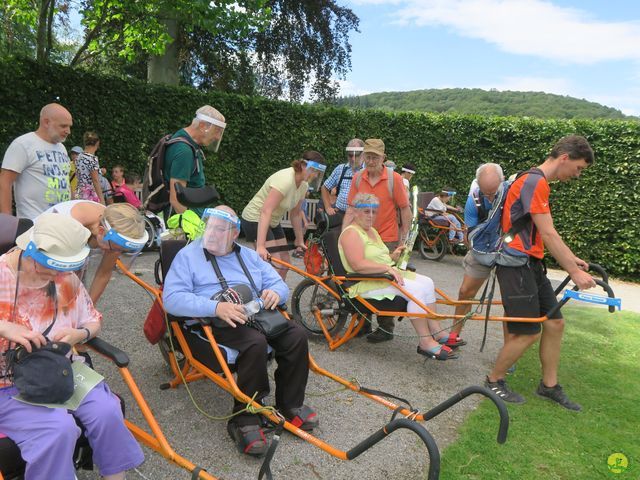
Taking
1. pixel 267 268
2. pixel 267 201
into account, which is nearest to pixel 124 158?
pixel 267 201

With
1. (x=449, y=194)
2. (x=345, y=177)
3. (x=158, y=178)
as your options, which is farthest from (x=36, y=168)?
(x=449, y=194)

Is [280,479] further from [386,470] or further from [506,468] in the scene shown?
[506,468]

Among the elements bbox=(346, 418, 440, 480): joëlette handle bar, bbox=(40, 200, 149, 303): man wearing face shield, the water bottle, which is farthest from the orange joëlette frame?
bbox=(40, 200, 149, 303): man wearing face shield

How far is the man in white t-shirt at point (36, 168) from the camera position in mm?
3570

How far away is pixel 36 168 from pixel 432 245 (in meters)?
7.70

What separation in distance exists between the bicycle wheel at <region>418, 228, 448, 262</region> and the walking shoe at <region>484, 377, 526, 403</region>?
20.3 ft

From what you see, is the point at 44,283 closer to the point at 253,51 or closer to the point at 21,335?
the point at 21,335

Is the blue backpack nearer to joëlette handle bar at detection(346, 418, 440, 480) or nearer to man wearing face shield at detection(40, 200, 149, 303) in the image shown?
joëlette handle bar at detection(346, 418, 440, 480)

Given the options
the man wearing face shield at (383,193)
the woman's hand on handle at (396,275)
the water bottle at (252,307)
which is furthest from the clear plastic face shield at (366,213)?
the water bottle at (252,307)

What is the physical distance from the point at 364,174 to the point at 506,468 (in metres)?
2.87

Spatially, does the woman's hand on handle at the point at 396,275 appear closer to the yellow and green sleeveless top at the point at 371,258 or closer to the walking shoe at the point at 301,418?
the yellow and green sleeveless top at the point at 371,258

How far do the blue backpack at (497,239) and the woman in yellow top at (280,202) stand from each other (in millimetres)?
1480

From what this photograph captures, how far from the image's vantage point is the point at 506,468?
2.91 metres

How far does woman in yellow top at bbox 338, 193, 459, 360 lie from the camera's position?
402cm
